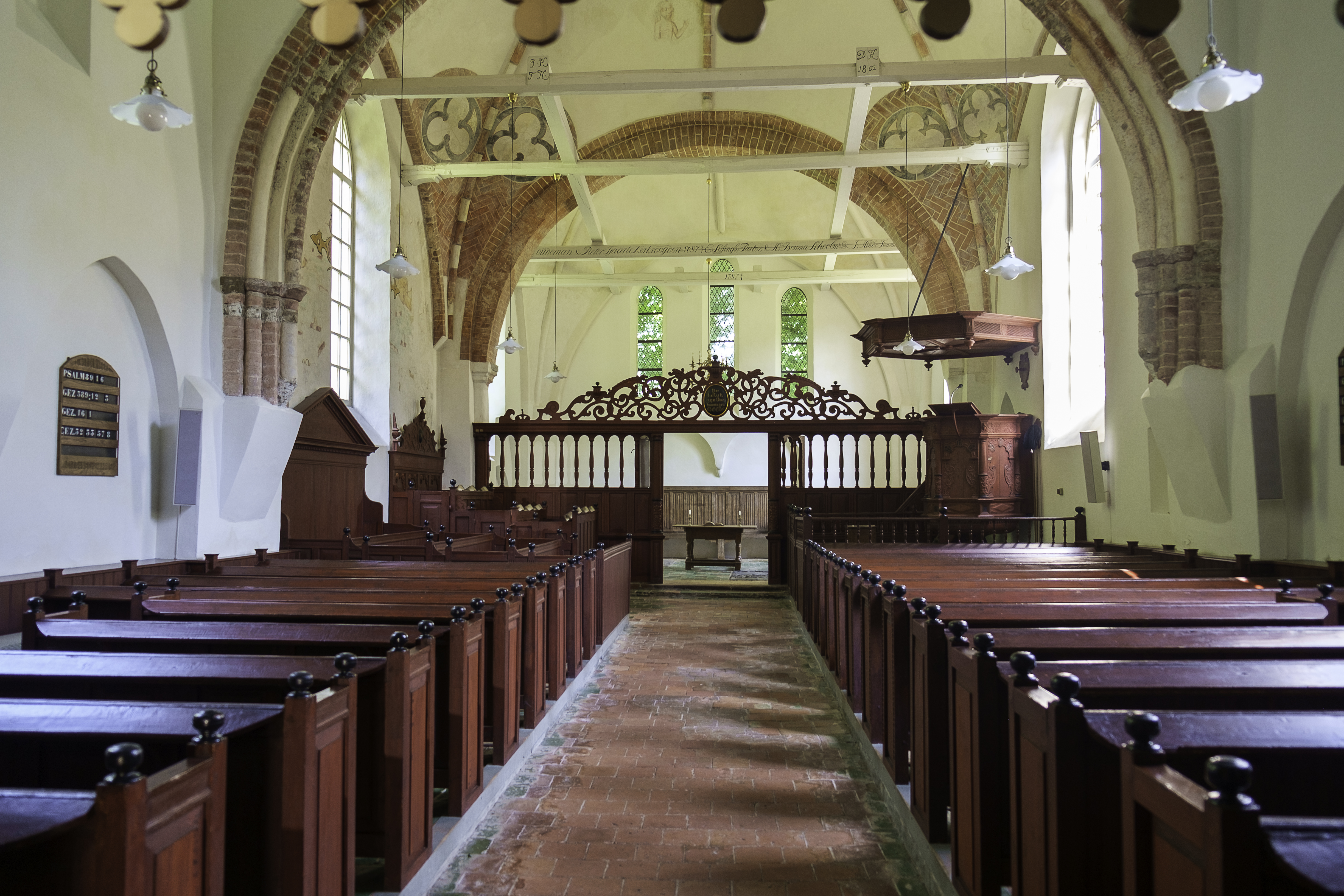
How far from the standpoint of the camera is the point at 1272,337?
6762 mm

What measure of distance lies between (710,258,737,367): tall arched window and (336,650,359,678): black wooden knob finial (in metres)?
19.7

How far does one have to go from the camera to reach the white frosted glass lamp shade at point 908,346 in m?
10.6

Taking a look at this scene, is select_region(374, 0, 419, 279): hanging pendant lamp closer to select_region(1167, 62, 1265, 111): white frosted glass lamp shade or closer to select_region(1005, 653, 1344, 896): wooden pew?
select_region(1167, 62, 1265, 111): white frosted glass lamp shade

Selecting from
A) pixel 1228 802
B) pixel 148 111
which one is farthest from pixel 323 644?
pixel 148 111

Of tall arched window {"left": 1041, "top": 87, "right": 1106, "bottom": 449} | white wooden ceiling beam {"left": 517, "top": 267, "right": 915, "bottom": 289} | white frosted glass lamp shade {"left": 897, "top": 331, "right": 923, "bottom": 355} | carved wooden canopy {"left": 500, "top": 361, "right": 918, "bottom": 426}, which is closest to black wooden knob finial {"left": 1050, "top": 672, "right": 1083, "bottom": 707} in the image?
white frosted glass lamp shade {"left": 897, "top": 331, "right": 923, "bottom": 355}

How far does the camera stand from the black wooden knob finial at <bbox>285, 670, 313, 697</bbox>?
2.33 metres

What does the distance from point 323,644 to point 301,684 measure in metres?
1.35

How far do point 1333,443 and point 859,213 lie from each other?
1430 centimetres

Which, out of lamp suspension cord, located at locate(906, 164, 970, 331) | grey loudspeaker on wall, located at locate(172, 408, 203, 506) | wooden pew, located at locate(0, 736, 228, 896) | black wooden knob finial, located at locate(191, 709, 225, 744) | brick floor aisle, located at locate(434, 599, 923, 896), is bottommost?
brick floor aisle, located at locate(434, 599, 923, 896)

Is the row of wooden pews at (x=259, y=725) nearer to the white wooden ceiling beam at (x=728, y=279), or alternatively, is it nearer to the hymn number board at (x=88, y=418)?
the hymn number board at (x=88, y=418)

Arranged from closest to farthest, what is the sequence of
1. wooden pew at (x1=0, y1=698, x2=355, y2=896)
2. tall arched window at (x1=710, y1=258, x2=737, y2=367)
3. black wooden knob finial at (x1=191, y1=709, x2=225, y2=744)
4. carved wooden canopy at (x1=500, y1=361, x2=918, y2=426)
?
1. black wooden knob finial at (x1=191, y1=709, x2=225, y2=744)
2. wooden pew at (x1=0, y1=698, x2=355, y2=896)
3. carved wooden canopy at (x1=500, y1=361, x2=918, y2=426)
4. tall arched window at (x1=710, y1=258, x2=737, y2=367)

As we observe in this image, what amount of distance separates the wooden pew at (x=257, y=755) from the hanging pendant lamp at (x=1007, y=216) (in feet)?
25.6

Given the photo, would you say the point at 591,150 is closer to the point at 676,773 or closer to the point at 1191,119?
the point at 1191,119

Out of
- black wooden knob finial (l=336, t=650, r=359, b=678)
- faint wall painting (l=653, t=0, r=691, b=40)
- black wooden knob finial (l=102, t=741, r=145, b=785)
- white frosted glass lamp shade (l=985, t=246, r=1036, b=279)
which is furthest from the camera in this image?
faint wall painting (l=653, t=0, r=691, b=40)
